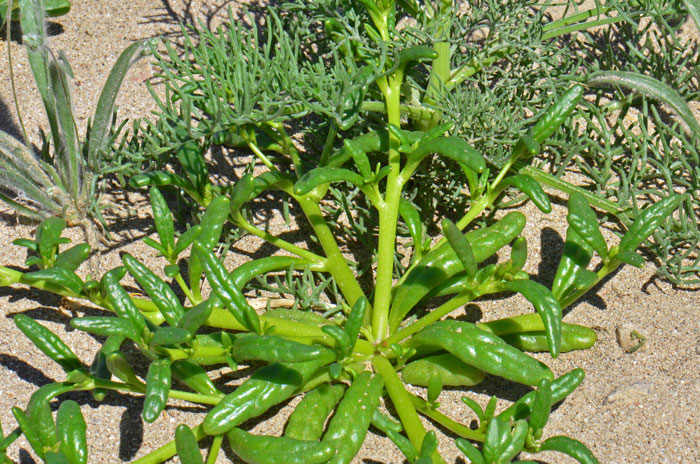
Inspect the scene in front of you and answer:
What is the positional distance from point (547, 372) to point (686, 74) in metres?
1.25

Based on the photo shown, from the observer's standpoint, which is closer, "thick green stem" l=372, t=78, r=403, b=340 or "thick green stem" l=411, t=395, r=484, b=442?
"thick green stem" l=411, t=395, r=484, b=442

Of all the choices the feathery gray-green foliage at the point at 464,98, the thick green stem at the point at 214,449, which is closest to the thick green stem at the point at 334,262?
the feathery gray-green foliage at the point at 464,98

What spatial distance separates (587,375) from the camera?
1.97 metres

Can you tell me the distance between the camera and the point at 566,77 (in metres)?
2.25

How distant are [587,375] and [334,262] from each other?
0.66 meters

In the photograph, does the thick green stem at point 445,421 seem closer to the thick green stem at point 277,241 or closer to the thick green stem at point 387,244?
the thick green stem at point 387,244

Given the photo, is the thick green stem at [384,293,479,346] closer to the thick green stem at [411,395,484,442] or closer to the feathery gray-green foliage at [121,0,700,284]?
the thick green stem at [411,395,484,442]

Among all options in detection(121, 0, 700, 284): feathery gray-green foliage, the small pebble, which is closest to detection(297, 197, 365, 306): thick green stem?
detection(121, 0, 700, 284): feathery gray-green foliage

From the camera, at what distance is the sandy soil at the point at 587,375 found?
5.98ft

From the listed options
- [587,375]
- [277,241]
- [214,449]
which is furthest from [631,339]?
[214,449]

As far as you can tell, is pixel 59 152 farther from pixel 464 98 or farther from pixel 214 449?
pixel 464 98

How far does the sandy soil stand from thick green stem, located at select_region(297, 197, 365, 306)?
0.29 metres

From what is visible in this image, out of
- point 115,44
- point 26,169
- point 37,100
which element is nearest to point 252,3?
point 115,44

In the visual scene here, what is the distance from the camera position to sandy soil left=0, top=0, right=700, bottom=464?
71.7 inches
